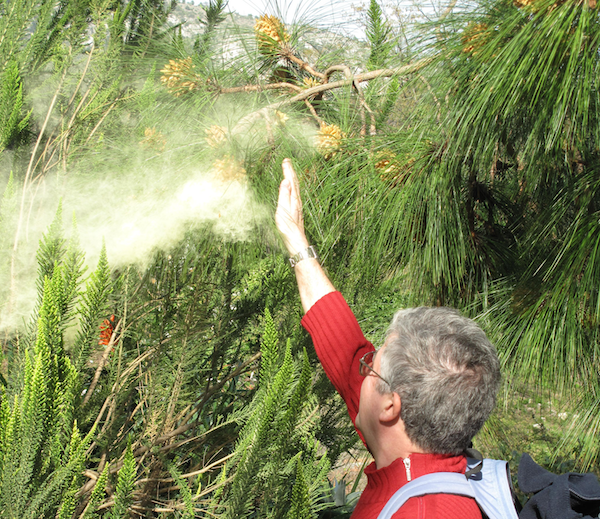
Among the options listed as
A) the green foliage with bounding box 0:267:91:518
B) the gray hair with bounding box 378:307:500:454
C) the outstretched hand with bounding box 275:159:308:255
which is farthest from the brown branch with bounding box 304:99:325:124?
the green foliage with bounding box 0:267:91:518

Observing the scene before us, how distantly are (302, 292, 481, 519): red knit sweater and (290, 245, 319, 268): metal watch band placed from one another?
10 cm

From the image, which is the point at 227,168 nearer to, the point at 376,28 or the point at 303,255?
the point at 303,255

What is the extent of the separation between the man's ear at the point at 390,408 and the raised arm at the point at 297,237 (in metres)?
0.30

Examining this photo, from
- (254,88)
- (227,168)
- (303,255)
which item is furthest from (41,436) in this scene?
(254,88)

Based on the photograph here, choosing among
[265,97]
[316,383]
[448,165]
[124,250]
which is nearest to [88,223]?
[124,250]

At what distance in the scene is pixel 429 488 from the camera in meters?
0.78

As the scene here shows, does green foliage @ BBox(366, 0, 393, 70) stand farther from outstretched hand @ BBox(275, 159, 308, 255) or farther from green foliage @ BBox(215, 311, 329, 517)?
green foliage @ BBox(215, 311, 329, 517)

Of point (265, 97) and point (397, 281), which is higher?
point (265, 97)

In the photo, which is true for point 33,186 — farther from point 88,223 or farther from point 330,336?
point 330,336

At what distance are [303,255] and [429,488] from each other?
53cm

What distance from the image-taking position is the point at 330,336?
1.08 meters

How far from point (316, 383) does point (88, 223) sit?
2.05ft

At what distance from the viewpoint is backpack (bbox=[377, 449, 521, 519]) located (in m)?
0.78

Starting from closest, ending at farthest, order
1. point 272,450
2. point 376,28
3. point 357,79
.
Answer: point 272,450 → point 357,79 → point 376,28
